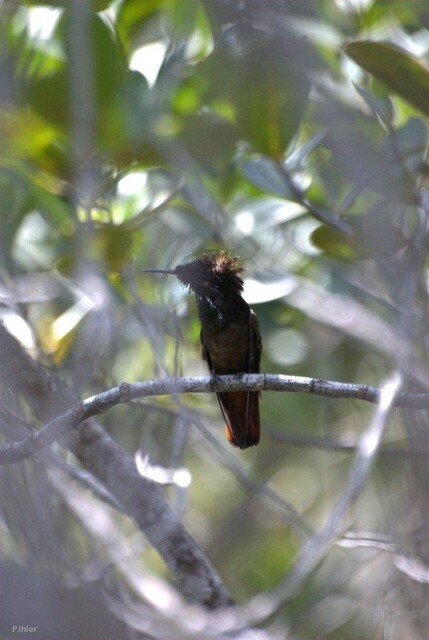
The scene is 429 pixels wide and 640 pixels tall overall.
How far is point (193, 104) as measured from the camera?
5.39 metres

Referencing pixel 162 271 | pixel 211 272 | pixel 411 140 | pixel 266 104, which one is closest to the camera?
pixel 411 140

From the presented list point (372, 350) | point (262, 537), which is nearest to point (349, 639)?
point (262, 537)

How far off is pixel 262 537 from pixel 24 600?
424 centimetres

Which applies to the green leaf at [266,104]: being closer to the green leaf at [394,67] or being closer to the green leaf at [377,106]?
the green leaf at [377,106]

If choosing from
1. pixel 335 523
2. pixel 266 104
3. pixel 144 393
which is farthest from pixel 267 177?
pixel 335 523

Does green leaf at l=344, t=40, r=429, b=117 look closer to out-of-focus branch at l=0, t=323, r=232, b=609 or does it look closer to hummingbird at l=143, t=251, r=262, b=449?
hummingbird at l=143, t=251, r=262, b=449

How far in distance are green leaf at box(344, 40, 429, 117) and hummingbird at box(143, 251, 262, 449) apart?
1467mm

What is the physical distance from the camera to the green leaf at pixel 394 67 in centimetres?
395

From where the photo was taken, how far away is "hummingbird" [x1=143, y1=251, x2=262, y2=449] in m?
5.16

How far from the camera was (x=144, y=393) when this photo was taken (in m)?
3.68

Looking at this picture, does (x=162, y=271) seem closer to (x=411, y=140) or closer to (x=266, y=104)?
(x=266, y=104)

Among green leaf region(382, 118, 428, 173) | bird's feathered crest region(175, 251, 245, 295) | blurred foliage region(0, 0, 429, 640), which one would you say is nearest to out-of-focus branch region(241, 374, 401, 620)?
blurred foliage region(0, 0, 429, 640)

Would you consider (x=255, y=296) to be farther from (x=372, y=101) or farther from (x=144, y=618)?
(x=144, y=618)

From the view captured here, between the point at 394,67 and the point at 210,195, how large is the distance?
1890 millimetres
